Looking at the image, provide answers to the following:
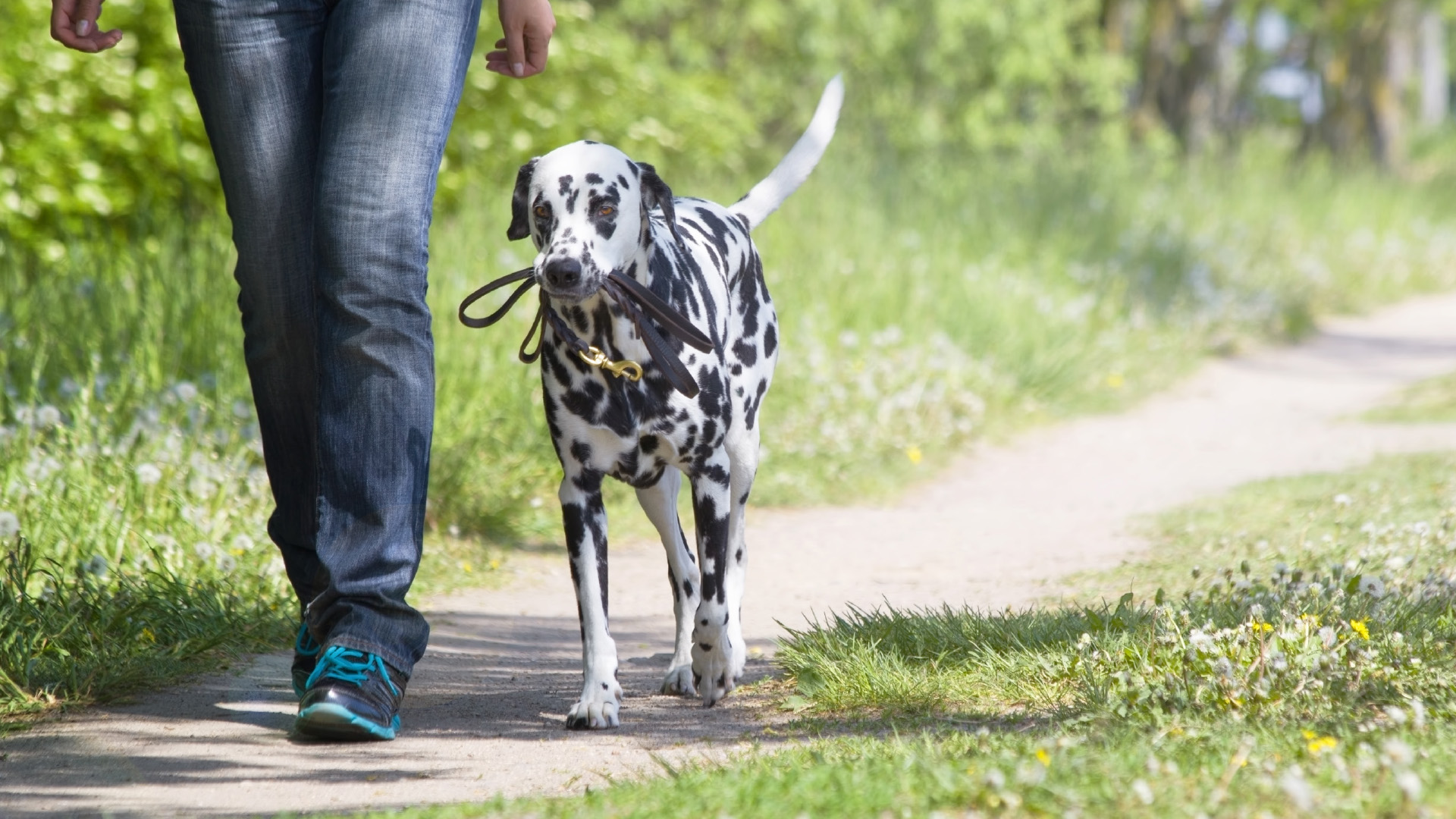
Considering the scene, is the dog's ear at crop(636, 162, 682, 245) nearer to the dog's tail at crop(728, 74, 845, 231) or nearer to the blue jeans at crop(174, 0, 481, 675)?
the blue jeans at crop(174, 0, 481, 675)

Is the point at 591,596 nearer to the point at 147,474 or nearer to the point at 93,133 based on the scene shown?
the point at 147,474

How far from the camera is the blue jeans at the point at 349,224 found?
9.68 ft

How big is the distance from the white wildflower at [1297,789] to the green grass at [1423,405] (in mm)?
6063

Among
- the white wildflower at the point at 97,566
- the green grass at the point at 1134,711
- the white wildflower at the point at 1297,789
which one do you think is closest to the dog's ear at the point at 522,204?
the green grass at the point at 1134,711

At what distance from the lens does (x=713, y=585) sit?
333 centimetres

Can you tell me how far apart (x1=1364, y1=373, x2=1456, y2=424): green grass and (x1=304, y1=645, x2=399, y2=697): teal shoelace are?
20.5ft

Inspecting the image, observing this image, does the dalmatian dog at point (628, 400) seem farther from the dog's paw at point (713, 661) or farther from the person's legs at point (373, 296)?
the person's legs at point (373, 296)

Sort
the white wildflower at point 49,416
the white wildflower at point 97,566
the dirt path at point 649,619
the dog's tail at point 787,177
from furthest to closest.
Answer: the white wildflower at point 49,416
the dog's tail at point 787,177
the white wildflower at point 97,566
the dirt path at point 649,619

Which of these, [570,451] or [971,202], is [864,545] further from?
[971,202]

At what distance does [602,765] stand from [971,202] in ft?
28.2

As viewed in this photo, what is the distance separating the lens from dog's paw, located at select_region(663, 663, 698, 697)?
11.3ft

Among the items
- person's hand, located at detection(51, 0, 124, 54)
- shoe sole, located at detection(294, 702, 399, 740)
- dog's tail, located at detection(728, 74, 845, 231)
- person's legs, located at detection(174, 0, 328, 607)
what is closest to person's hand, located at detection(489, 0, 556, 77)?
person's hand, located at detection(51, 0, 124, 54)

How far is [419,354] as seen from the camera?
3043mm

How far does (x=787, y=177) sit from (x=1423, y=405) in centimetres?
528
